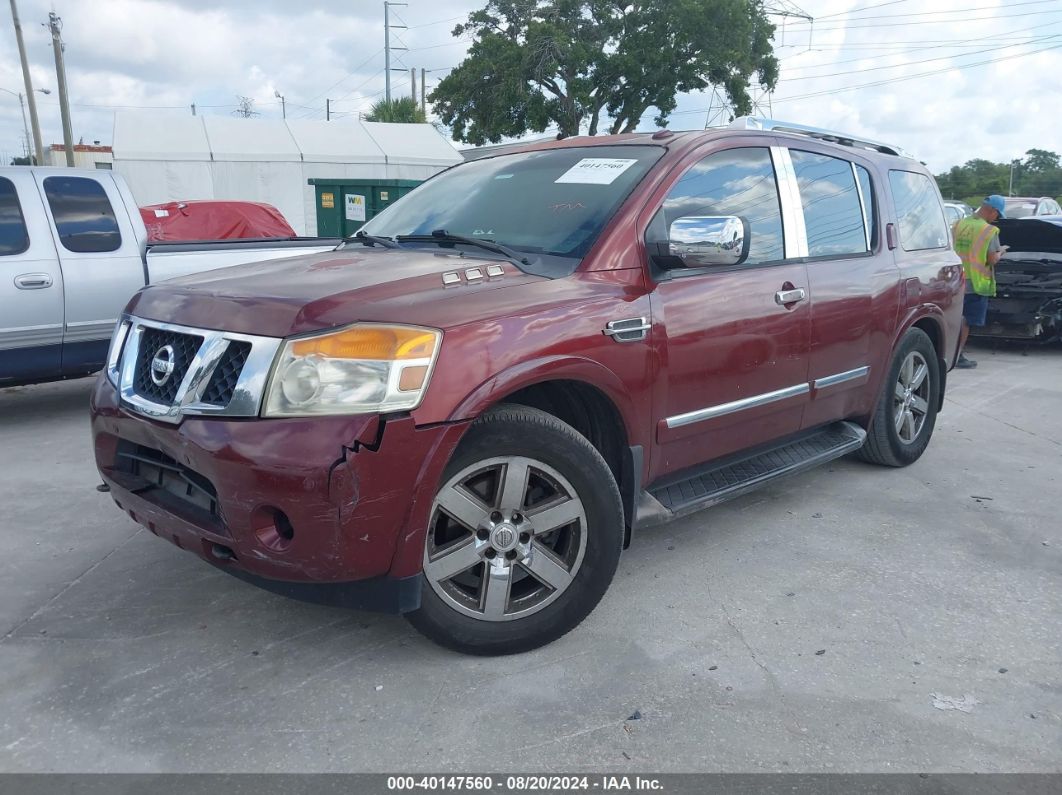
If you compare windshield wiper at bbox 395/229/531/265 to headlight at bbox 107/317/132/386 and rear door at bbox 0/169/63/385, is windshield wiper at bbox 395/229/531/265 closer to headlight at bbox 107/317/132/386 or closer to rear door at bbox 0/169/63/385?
headlight at bbox 107/317/132/386

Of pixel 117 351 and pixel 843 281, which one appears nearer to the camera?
pixel 117 351

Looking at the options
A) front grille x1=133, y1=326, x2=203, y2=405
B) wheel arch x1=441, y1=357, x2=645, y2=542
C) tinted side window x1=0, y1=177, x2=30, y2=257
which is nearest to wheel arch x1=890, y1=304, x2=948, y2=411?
wheel arch x1=441, y1=357, x2=645, y2=542

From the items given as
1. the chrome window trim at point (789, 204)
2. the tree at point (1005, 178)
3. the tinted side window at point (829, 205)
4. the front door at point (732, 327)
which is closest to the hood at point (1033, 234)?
the tinted side window at point (829, 205)

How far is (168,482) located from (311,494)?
736mm

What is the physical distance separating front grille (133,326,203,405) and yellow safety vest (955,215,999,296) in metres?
8.36

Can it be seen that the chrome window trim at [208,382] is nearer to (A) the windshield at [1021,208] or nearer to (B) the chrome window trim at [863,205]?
(B) the chrome window trim at [863,205]

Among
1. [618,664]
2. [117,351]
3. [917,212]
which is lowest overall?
[618,664]

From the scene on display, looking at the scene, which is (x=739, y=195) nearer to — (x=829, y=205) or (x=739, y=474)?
(x=829, y=205)

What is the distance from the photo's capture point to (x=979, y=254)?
29.8 feet

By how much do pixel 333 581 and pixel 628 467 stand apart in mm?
1208

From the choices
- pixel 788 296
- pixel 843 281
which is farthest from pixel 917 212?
pixel 788 296

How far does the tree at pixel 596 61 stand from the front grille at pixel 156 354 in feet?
93.8
